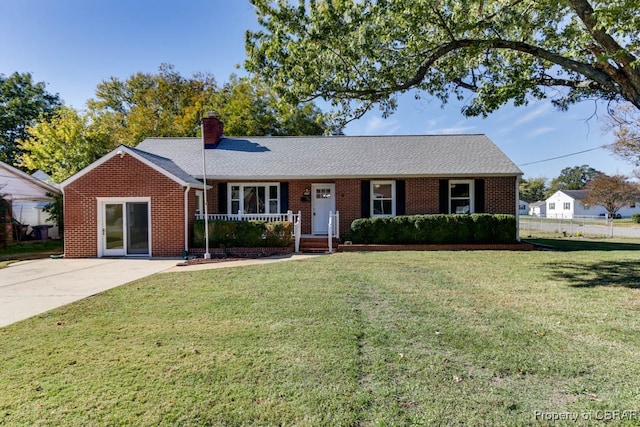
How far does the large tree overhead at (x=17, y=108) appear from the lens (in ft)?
123

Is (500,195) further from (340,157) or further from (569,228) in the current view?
(569,228)

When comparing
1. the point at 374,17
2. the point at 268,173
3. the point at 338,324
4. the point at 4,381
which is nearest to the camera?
the point at 4,381

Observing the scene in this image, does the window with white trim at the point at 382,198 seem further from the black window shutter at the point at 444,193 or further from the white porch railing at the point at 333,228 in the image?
the black window shutter at the point at 444,193

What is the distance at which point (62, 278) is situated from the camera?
8.24m

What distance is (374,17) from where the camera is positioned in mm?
7949

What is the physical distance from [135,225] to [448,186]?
40.5ft

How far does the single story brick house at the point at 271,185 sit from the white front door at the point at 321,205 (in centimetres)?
4

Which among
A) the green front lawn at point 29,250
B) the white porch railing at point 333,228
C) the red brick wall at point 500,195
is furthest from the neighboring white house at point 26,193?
the red brick wall at point 500,195

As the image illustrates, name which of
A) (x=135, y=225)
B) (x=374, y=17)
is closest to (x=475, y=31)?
(x=374, y=17)

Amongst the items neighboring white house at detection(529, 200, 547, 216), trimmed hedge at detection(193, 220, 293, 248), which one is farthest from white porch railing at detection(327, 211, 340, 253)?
→ neighboring white house at detection(529, 200, 547, 216)

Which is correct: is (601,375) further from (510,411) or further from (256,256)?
(256,256)

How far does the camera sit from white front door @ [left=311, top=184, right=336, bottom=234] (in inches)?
577

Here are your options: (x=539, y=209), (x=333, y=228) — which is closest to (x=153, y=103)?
(x=333, y=228)

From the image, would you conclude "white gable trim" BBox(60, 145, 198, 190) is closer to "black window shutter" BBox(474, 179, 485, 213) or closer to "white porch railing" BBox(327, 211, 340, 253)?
"white porch railing" BBox(327, 211, 340, 253)
